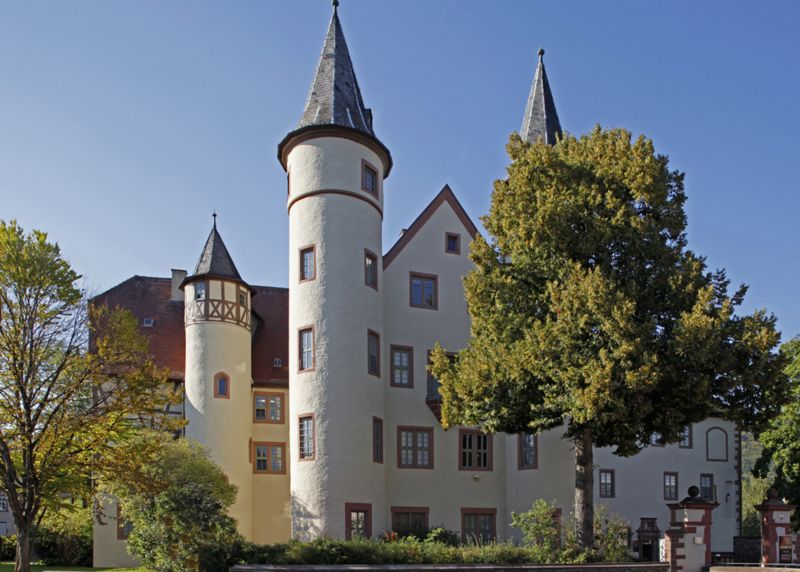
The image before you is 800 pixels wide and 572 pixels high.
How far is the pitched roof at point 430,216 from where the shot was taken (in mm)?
33375

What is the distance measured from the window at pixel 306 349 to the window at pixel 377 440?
3.17 metres

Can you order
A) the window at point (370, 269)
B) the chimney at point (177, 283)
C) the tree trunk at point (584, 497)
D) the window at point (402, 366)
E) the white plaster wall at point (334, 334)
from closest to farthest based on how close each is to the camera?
the tree trunk at point (584, 497) < the white plaster wall at point (334, 334) < the window at point (370, 269) < the window at point (402, 366) < the chimney at point (177, 283)

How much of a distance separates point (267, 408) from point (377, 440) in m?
7.63

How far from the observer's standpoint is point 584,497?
2252cm

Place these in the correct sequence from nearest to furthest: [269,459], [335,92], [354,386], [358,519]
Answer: [358,519] < [354,386] < [335,92] < [269,459]

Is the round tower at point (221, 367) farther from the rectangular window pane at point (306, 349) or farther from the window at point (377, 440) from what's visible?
the window at point (377, 440)

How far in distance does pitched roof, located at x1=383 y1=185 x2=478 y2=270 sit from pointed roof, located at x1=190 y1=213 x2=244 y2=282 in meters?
7.23

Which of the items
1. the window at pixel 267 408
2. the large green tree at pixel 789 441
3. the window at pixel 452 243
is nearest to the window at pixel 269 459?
the window at pixel 267 408

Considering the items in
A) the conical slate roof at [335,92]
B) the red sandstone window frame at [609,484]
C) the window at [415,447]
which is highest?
the conical slate roof at [335,92]

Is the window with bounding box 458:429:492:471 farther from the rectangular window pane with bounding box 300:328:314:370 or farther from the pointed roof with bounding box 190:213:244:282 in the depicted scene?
the pointed roof with bounding box 190:213:244:282

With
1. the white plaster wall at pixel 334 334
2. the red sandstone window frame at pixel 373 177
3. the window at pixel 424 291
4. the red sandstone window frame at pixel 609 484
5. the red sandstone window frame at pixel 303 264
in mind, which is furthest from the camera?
the red sandstone window frame at pixel 609 484

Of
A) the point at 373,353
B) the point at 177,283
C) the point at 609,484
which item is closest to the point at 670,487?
the point at 609,484

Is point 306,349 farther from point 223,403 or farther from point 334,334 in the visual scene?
point 223,403

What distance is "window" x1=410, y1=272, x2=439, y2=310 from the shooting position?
110 feet
